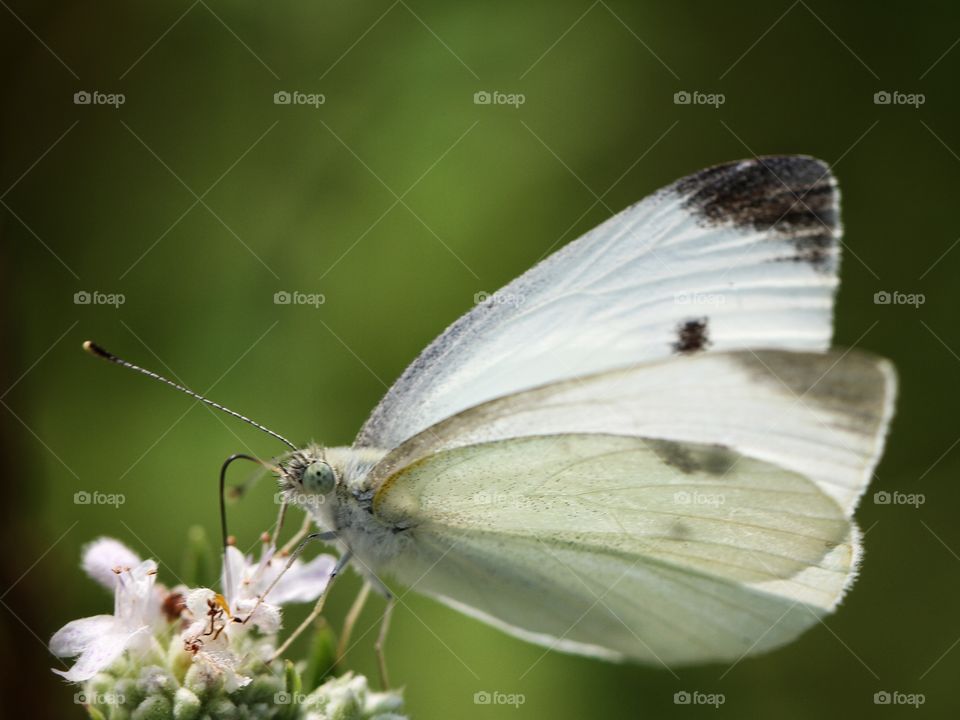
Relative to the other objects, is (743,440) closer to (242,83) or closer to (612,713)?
(612,713)

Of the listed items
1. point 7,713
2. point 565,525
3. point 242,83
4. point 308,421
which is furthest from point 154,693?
point 242,83

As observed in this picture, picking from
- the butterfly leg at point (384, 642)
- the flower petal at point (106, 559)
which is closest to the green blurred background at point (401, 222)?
the butterfly leg at point (384, 642)
